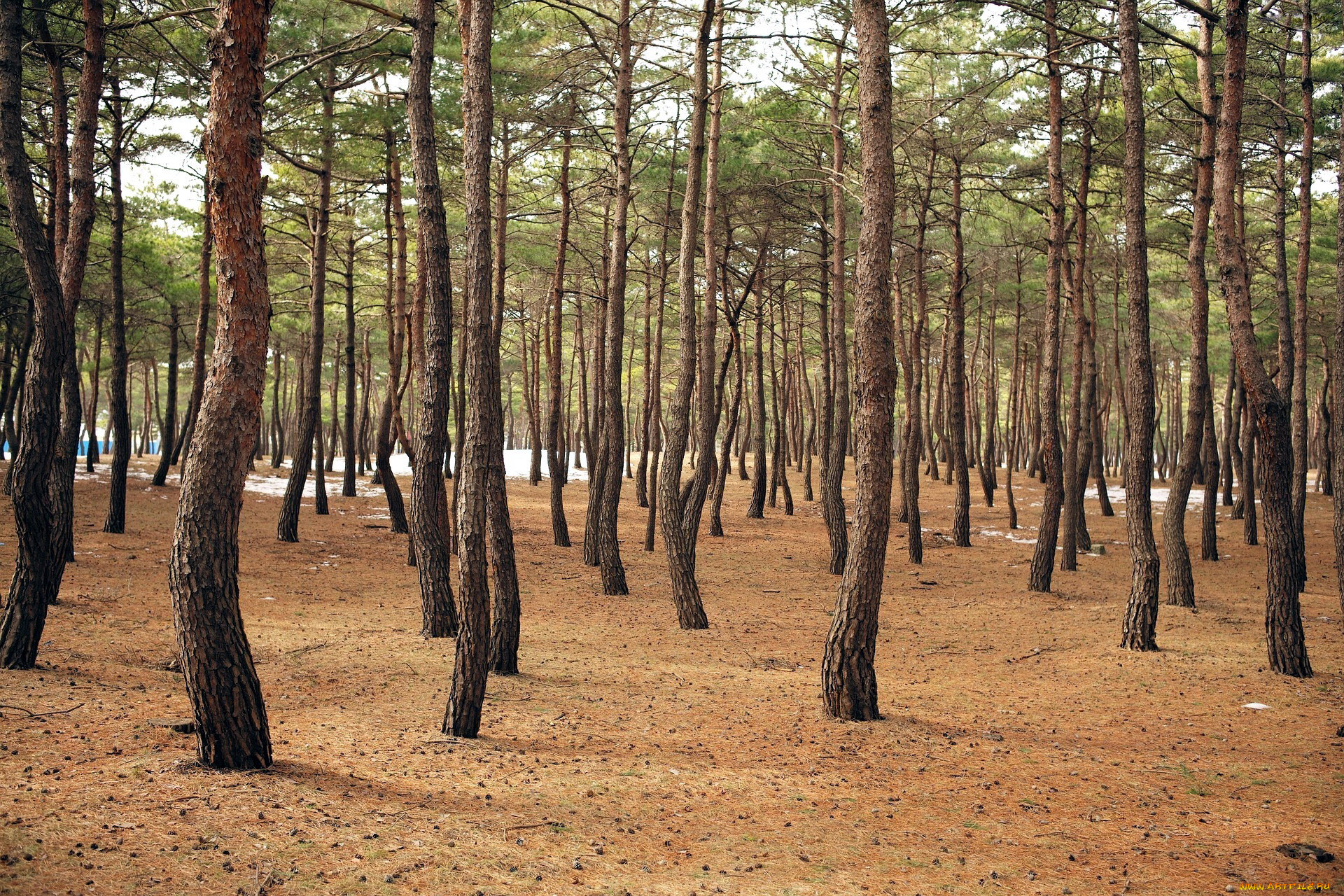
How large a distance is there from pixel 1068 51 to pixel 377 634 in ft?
43.4

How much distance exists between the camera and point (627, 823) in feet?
15.9

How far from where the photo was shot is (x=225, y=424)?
482cm

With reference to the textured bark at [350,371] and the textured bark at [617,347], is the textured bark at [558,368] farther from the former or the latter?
the textured bark at [350,371]

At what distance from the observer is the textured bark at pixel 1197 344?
10.6 m

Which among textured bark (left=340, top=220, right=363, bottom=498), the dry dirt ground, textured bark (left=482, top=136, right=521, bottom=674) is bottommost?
the dry dirt ground

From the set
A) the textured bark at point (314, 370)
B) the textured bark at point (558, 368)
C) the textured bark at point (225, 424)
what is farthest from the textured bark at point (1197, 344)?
the textured bark at point (314, 370)

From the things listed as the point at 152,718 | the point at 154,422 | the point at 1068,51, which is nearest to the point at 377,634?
the point at 152,718

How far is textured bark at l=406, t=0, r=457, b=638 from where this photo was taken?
781cm

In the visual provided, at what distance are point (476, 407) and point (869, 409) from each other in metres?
3.07

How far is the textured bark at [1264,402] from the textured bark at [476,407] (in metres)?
6.72

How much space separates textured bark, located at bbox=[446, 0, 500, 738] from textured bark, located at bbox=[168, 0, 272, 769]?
1540 mm

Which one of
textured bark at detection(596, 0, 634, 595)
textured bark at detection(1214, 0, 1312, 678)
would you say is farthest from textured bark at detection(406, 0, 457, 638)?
textured bark at detection(1214, 0, 1312, 678)

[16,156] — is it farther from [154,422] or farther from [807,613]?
[154,422]

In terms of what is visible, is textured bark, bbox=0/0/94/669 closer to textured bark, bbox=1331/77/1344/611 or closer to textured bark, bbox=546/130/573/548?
textured bark, bbox=546/130/573/548
